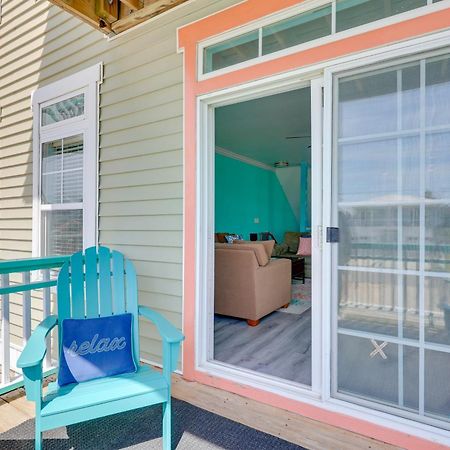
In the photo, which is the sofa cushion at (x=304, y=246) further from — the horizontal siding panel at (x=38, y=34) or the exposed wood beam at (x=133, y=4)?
the horizontal siding panel at (x=38, y=34)

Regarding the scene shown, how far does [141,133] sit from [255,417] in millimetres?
2259

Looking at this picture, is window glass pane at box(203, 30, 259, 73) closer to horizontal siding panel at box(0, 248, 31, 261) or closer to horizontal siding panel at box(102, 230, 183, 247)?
horizontal siding panel at box(102, 230, 183, 247)

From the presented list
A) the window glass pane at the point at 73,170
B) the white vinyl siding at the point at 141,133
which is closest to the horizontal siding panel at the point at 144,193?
the white vinyl siding at the point at 141,133

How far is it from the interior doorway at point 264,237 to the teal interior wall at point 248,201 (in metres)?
0.02

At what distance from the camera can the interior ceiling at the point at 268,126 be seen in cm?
439

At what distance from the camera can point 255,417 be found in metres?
1.89

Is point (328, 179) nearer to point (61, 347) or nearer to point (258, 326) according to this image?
point (61, 347)

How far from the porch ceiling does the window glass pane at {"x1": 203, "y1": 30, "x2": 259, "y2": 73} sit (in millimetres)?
484

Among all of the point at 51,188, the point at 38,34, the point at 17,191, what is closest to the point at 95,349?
the point at 51,188

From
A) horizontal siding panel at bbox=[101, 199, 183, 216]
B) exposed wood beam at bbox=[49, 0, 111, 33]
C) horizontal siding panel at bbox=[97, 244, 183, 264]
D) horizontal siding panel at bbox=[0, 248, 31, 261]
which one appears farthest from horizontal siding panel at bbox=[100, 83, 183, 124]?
horizontal siding panel at bbox=[0, 248, 31, 261]

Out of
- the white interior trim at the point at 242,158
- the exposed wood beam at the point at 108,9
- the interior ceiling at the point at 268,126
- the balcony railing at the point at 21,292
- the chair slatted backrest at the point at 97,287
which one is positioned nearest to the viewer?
the chair slatted backrest at the point at 97,287

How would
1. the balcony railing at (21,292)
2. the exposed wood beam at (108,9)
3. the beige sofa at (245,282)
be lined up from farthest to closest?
the beige sofa at (245,282) < the exposed wood beam at (108,9) < the balcony railing at (21,292)

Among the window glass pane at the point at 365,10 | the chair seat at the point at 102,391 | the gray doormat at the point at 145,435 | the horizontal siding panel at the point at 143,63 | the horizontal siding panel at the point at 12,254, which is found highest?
the horizontal siding panel at the point at 143,63

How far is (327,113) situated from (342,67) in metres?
0.26
